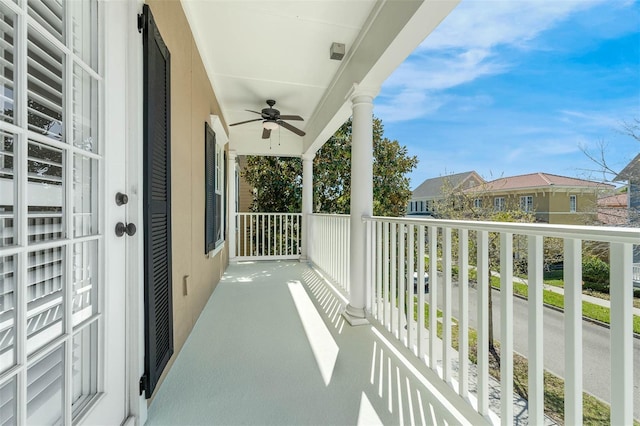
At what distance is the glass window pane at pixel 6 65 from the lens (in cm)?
72

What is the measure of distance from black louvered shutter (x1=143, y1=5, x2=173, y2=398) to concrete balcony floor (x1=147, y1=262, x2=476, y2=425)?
281 millimetres

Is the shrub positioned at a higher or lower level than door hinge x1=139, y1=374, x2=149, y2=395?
higher

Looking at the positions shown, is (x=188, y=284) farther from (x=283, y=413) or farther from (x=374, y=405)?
(x=374, y=405)

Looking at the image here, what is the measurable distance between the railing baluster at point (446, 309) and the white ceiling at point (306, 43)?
4.62ft

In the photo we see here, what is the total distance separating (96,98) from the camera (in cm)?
115

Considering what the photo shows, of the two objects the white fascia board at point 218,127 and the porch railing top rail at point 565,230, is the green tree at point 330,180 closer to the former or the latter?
the white fascia board at point 218,127

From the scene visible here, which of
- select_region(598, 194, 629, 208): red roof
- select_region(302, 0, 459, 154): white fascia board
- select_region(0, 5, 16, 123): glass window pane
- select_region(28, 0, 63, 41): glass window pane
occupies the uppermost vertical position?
select_region(302, 0, 459, 154): white fascia board

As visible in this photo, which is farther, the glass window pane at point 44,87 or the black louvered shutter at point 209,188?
the black louvered shutter at point 209,188

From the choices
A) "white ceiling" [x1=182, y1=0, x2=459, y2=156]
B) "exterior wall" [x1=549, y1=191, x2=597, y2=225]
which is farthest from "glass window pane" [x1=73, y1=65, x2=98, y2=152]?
"exterior wall" [x1=549, y1=191, x2=597, y2=225]

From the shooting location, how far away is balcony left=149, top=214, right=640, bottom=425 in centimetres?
96

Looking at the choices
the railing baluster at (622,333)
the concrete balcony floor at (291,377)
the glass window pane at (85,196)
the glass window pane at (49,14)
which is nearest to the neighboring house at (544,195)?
the concrete balcony floor at (291,377)

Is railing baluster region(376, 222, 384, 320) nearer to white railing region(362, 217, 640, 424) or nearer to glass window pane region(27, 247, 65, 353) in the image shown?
white railing region(362, 217, 640, 424)

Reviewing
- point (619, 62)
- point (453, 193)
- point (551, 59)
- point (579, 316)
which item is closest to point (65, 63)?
point (579, 316)

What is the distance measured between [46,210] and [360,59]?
102 inches
